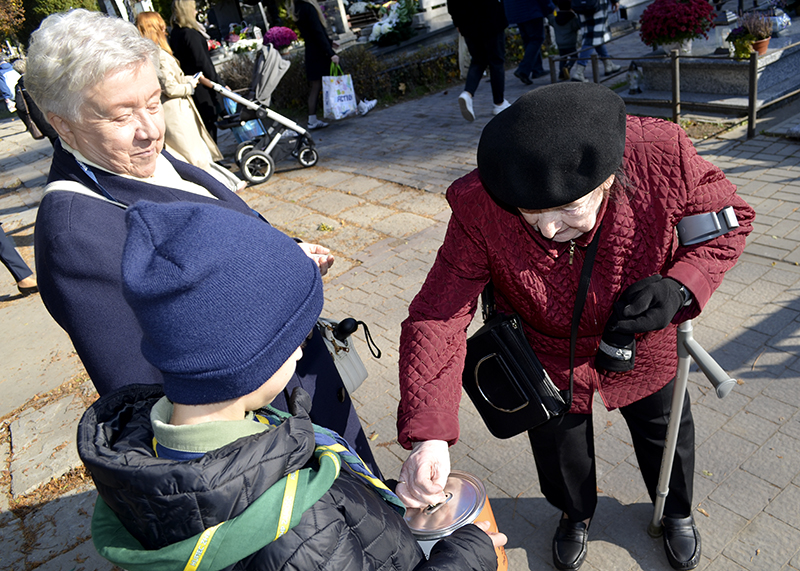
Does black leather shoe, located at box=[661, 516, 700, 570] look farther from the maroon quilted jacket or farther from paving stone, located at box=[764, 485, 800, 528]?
the maroon quilted jacket

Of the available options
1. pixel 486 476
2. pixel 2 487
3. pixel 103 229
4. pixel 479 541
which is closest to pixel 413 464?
pixel 479 541

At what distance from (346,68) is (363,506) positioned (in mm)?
11376

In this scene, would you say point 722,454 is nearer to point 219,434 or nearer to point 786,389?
point 786,389

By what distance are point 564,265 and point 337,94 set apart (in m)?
8.65

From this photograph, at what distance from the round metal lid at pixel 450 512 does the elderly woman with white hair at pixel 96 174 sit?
2.60ft

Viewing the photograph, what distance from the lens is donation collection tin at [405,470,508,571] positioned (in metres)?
1.59

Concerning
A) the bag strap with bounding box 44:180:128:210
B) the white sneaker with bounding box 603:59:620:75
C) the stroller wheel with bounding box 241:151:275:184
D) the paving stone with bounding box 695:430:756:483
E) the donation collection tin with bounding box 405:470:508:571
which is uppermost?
the bag strap with bounding box 44:180:128:210

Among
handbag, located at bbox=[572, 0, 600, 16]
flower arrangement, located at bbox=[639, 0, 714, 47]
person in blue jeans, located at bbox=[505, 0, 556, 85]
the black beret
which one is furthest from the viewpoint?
person in blue jeans, located at bbox=[505, 0, 556, 85]

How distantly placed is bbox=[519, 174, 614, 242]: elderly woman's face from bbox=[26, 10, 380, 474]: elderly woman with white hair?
1033 millimetres

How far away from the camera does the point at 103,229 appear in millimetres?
1615

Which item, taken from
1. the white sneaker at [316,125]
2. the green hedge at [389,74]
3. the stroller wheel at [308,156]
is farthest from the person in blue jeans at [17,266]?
the green hedge at [389,74]

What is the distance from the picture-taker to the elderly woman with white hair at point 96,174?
1.56 meters

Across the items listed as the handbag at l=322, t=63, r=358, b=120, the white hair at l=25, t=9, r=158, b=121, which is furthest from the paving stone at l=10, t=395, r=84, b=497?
the handbag at l=322, t=63, r=358, b=120

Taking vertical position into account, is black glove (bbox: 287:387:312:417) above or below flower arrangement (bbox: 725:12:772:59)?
above
